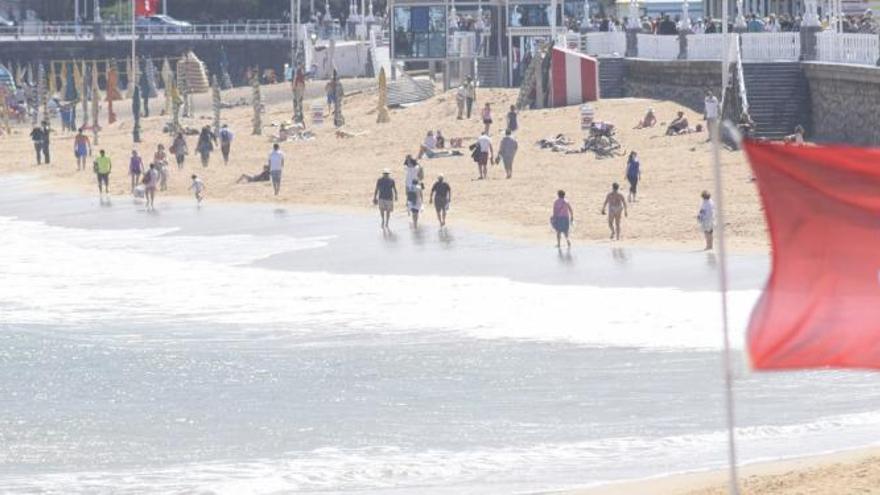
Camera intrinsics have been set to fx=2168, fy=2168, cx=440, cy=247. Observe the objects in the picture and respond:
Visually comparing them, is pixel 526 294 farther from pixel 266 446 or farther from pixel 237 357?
pixel 266 446

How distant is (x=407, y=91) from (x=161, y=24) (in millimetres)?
38543

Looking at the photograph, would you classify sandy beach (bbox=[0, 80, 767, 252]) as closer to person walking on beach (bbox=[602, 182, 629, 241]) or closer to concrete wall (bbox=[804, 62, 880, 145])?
person walking on beach (bbox=[602, 182, 629, 241])

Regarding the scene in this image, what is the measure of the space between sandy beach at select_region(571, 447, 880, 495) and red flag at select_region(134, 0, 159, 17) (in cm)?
8676

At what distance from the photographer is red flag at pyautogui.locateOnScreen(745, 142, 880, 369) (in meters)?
10.0

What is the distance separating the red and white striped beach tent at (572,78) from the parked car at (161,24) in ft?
162

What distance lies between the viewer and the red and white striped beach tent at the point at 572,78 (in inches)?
2164

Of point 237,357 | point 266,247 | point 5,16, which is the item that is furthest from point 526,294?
point 5,16

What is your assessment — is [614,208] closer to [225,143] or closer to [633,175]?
[633,175]

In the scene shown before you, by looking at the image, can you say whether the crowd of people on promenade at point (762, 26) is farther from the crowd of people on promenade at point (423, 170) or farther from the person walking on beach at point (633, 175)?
the person walking on beach at point (633, 175)

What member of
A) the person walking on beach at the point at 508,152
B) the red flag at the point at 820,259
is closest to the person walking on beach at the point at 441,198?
the person walking on beach at the point at 508,152

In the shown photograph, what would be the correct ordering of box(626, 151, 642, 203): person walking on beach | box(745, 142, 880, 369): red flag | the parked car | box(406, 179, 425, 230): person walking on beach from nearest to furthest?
1. box(745, 142, 880, 369): red flag
2. box(406, 179, 425, 230): person walking on beach
3. box(626, 151, 642, 203): person walking on beach
4. the parked car

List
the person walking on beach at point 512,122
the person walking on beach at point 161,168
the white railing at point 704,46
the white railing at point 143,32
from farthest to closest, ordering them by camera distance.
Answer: the white railing at point 143,32, the person walking on beach at point 512,122, the white railing at point 704,46, the person walking on beach at point 161,168

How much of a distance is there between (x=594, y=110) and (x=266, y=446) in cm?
3276

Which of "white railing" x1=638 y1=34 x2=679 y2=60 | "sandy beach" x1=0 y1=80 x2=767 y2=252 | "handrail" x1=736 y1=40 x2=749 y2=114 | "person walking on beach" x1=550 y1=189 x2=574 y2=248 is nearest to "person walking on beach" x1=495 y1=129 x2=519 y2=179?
"sandy beach" x1=0 y1=80 x2=767 y2=252
